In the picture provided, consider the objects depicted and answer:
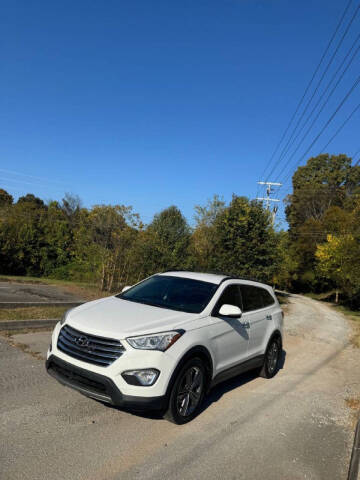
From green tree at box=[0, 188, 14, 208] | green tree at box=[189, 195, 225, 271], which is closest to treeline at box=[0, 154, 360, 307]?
green tree at box=[189, 195, 225, 271]

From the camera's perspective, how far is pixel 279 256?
72.2 feet

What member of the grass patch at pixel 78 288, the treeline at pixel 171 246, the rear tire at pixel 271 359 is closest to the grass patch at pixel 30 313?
the treeline at pixel 171 246

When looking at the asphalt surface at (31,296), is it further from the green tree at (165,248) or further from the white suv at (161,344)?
the white suv at (161,344)

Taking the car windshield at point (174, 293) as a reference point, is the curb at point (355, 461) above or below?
below

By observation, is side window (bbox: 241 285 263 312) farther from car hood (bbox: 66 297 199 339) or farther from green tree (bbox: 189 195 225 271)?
green tree (bbox: 189 195 225 271)

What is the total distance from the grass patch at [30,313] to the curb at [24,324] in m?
0.27

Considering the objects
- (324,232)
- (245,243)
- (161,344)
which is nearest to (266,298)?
(161,344)

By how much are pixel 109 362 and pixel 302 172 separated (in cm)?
6179

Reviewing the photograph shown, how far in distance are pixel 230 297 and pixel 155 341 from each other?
1765 mm

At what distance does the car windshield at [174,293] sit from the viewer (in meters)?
4.71

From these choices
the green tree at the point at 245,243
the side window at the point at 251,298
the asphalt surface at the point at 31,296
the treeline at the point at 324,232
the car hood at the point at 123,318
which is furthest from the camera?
the treeline at the point at 324,232

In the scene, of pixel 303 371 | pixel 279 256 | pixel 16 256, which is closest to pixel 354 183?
pixel 279 256

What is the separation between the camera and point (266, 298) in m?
6.44

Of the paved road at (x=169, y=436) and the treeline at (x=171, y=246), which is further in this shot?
the treeline at (x=171, y=246)
